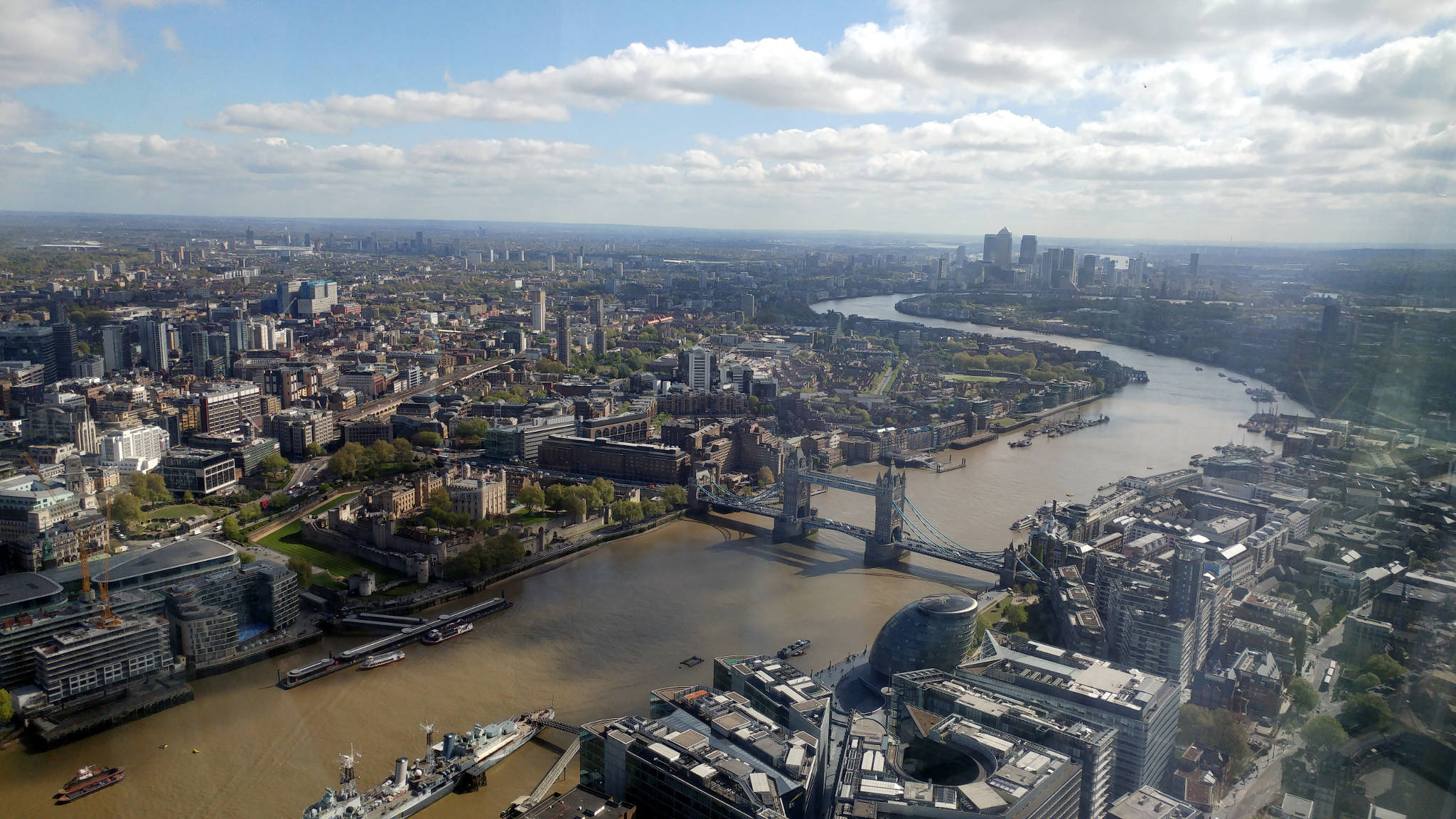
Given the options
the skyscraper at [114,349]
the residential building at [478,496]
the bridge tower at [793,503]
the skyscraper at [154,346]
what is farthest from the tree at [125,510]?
the skyscraper at [154,346]

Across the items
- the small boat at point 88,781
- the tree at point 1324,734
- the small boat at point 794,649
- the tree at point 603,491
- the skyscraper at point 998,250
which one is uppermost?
the skyscraper at point 998,250

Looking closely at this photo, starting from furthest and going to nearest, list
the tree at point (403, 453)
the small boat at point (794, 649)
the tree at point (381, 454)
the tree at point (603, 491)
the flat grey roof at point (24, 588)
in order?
the tree at point (403, 453) < the tree at point (381, 454) < the tree at point (603, 491) < the small boat at point (794, 649) < the flat grey roof at point (24, 588)

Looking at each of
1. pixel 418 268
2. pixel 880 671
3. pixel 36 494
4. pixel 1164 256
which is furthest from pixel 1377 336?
pixel 418 268

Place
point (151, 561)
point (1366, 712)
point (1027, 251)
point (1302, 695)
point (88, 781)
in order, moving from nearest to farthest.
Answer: point (88, 781) < point (1366, 712) < point (1302, 695) < point (151, 561) < point (1027, 251)

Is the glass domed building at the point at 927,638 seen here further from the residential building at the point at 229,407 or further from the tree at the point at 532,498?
the residential building at the point at 229,407

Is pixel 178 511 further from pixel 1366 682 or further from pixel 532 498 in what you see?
pixel 1366 682

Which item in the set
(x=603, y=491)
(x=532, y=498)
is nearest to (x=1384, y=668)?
(x=603, y=491)
